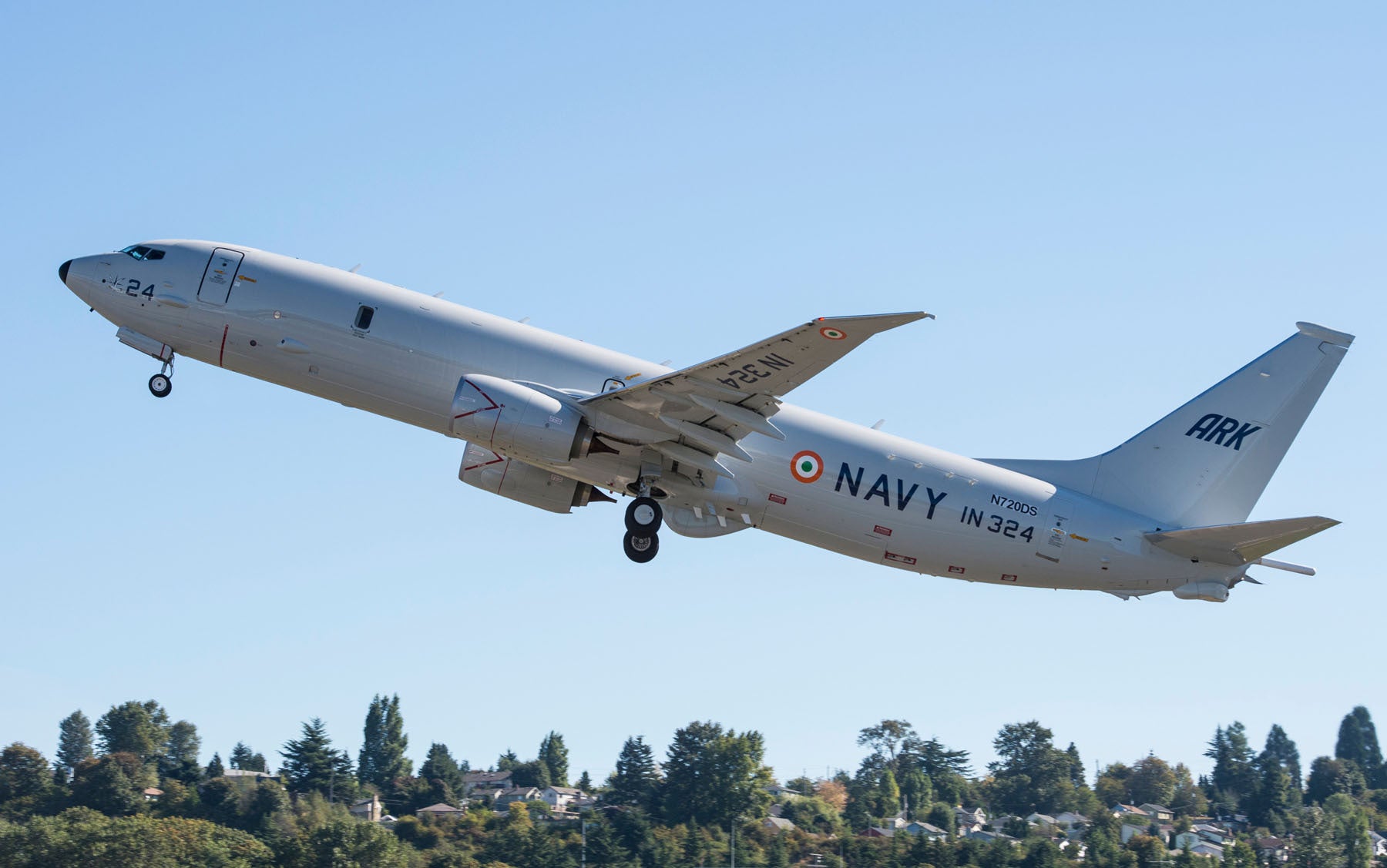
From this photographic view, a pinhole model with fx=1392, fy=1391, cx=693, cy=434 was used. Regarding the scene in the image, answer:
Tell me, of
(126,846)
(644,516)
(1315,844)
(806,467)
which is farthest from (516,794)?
(806,467)

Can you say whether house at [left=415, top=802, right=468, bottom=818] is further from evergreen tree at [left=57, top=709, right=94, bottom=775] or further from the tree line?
evergreen tree at [left=57, top=709, right=94, bottom=775]

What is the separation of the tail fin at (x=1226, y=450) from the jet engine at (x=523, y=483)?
37.8 feet

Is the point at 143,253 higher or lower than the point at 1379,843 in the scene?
higher

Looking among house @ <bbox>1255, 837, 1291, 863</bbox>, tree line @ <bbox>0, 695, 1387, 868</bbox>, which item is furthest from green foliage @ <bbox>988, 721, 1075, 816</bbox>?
house @ <bbox>1255, 837, 1291, 863</bbox>

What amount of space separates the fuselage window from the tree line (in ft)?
81.0

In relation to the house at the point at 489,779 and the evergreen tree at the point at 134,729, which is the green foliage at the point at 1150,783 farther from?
the evergreen tree at the point at 134,729

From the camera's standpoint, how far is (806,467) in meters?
34.7

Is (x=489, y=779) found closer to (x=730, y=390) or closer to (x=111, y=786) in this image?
(x=111, y=786)

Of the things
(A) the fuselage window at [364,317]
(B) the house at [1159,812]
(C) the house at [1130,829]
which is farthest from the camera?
(B) the house at [1159,812]

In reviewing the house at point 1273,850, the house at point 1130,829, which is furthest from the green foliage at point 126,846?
the house at point 1273,850

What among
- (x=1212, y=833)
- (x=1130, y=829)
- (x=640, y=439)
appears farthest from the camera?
(x=1212, y=833)

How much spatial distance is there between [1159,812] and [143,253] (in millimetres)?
96711

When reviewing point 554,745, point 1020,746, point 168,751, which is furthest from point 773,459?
point 554,745

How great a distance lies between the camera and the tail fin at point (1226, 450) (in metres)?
37.2
